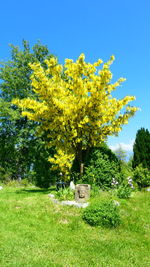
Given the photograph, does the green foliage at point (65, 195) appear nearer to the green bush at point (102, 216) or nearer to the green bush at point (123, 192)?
the green bush at point (102, 216)

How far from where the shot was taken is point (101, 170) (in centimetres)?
1066

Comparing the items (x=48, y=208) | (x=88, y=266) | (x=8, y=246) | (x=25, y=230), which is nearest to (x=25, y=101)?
(x=48, y=208)

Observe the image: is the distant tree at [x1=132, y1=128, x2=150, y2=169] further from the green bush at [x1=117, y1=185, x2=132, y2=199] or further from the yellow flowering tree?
the green bush at [x1=117, y1=185, x2=132, y2=199]

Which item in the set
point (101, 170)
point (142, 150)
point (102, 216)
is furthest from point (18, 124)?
point (102, 216)

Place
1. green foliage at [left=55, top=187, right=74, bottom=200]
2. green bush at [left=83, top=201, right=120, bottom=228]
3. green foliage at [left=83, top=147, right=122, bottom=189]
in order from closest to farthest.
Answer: green bush at [left=83, top=201, right=120, bottom=228]
green foliage at [left=55, top=187, right=74, bottom=200]
green foliage at [left=83, top=147, right=122, bottom=189]

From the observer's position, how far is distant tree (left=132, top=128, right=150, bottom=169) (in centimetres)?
1535

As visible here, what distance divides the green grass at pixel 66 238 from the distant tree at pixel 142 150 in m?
6.23

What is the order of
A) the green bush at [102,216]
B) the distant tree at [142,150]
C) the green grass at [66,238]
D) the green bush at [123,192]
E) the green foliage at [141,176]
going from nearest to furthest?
1. the green grass at [66,238]
2. the green bush at [102,216]
3. the green bush at [123,192]
4. the green foliage at [141,176]
5. the distant tree at [142,150]

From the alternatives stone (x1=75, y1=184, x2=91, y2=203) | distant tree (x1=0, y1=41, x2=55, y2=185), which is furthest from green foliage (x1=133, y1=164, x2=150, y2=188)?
distant tree (x1=0, y1=41, x2=55, y2=185)

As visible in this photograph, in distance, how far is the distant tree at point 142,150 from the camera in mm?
15352

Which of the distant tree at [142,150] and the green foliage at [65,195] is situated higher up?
the distant tree at [142,150]

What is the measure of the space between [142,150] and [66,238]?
1003 centimetres

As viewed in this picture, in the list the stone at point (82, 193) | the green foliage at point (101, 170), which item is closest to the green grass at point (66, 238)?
the stone at point (82, 193)

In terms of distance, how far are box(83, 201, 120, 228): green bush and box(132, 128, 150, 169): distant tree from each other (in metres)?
7.96
